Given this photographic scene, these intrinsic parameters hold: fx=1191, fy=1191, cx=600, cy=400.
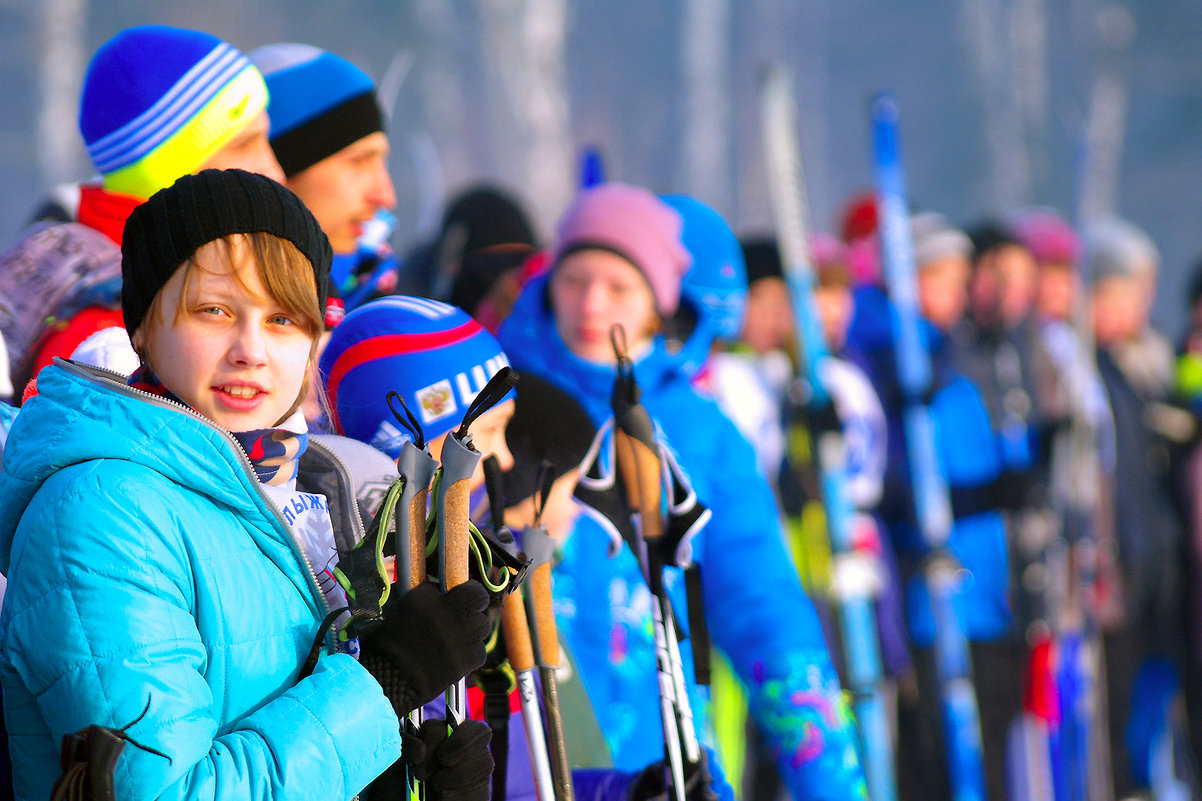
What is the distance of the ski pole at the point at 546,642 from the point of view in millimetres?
1536

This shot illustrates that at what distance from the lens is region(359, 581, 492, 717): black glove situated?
119 cm

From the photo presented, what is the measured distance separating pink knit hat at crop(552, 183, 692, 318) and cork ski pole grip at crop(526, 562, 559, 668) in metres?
1.13

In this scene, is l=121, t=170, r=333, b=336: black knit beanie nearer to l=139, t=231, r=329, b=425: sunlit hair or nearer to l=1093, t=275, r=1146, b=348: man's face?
l=139, t=231, r=329, b=425: sunlit hair

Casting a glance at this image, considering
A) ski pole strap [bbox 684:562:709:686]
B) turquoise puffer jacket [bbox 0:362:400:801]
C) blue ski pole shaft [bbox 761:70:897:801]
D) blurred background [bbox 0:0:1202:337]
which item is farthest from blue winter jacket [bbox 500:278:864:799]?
blurred background [bbox 0:0:1202:337]

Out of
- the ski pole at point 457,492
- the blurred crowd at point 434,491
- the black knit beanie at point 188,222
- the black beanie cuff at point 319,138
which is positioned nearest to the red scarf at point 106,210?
the blurred crowd at point 434,491

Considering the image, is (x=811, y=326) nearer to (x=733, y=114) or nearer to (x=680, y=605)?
(x=680, y=605)

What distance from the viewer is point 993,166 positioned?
16594 millimetres

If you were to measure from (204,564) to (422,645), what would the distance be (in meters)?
0.23

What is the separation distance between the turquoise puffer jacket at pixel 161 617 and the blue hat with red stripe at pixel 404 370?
51cm

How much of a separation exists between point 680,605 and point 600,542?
0.72 feet

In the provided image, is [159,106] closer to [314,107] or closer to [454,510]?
[314,107]

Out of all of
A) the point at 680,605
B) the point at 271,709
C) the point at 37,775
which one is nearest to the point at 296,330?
the point at 271,709

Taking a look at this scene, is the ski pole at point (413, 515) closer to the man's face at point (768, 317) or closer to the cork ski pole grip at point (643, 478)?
the cork ski pole grip at point (643, 478)

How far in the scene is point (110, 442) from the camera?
111 centimetres
